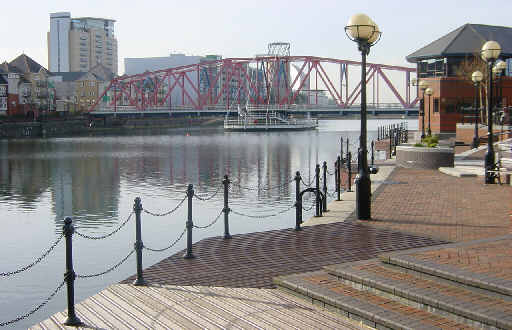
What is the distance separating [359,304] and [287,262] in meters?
2.90

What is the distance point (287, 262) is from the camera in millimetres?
10719

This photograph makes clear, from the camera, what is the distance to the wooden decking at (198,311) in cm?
782

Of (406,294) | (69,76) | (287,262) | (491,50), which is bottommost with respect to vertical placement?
(287,262)

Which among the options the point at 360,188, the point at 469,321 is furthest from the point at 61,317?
the point at 360,188

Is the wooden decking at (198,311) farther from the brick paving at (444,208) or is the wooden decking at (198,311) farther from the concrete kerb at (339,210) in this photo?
the concrete kerb at (339,210)

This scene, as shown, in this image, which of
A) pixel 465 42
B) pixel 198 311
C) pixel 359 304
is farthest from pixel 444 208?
pixel 465 42

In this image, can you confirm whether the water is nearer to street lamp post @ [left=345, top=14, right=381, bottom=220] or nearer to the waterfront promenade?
the waterfront promenade

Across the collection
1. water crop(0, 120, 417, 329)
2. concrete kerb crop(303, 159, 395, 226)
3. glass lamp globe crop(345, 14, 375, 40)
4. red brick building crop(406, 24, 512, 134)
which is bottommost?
water crop(0, 120, 417, 329)

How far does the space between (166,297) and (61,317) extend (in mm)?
1439

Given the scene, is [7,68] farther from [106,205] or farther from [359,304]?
[359,304]

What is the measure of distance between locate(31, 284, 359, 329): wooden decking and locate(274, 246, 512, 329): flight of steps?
0.22 meters

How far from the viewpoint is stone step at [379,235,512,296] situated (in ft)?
26.1

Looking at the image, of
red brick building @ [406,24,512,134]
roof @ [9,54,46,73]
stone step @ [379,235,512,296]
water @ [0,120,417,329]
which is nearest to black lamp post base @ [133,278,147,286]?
water @ [0,120,417,329]

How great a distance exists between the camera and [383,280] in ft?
27.7
